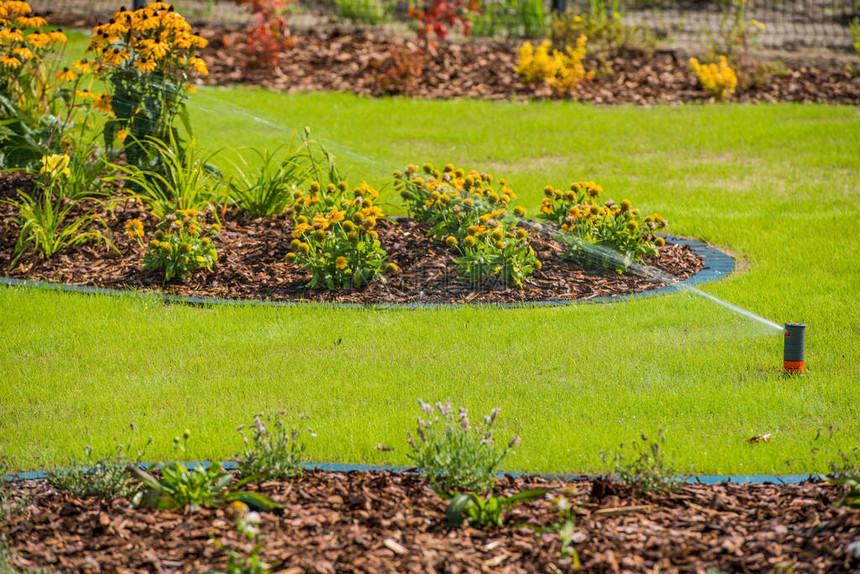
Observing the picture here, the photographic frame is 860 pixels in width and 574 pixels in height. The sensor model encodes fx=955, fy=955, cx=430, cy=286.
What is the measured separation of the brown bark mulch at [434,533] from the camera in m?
2.69

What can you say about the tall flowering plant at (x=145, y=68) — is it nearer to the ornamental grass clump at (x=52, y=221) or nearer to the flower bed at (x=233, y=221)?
the flower bed at (x=233, y=221)

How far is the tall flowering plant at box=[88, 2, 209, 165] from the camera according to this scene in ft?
21.5

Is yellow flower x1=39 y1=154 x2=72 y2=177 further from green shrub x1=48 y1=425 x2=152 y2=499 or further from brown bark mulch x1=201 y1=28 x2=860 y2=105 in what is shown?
brown bark mulch x1=201 y1=28 x2=860 y2=105

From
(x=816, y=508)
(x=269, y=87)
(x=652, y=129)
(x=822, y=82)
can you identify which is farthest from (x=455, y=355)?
(x=822, y=82)

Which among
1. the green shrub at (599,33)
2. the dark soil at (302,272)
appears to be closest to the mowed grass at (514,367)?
the dark soil at (302,272)

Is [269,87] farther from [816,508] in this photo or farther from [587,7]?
[816,508]

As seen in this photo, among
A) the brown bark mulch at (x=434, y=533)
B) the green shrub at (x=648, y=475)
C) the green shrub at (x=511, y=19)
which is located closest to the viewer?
the brown bark mulch at (x=434, y=533)

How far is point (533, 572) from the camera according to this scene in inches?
105

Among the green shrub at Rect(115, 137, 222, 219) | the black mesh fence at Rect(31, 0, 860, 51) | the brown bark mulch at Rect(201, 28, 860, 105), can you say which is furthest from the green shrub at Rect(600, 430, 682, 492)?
the black mesh fence at Rect(31, 0, 860, 51)

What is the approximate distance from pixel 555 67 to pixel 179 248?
6.37m

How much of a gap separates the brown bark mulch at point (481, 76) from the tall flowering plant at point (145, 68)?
4390 mm

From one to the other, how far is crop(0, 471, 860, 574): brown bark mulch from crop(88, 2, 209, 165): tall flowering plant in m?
4.05

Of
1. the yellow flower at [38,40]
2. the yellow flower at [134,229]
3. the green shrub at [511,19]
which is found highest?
the green shrub at [511,19]

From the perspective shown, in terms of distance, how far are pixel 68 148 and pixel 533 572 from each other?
5.30m
